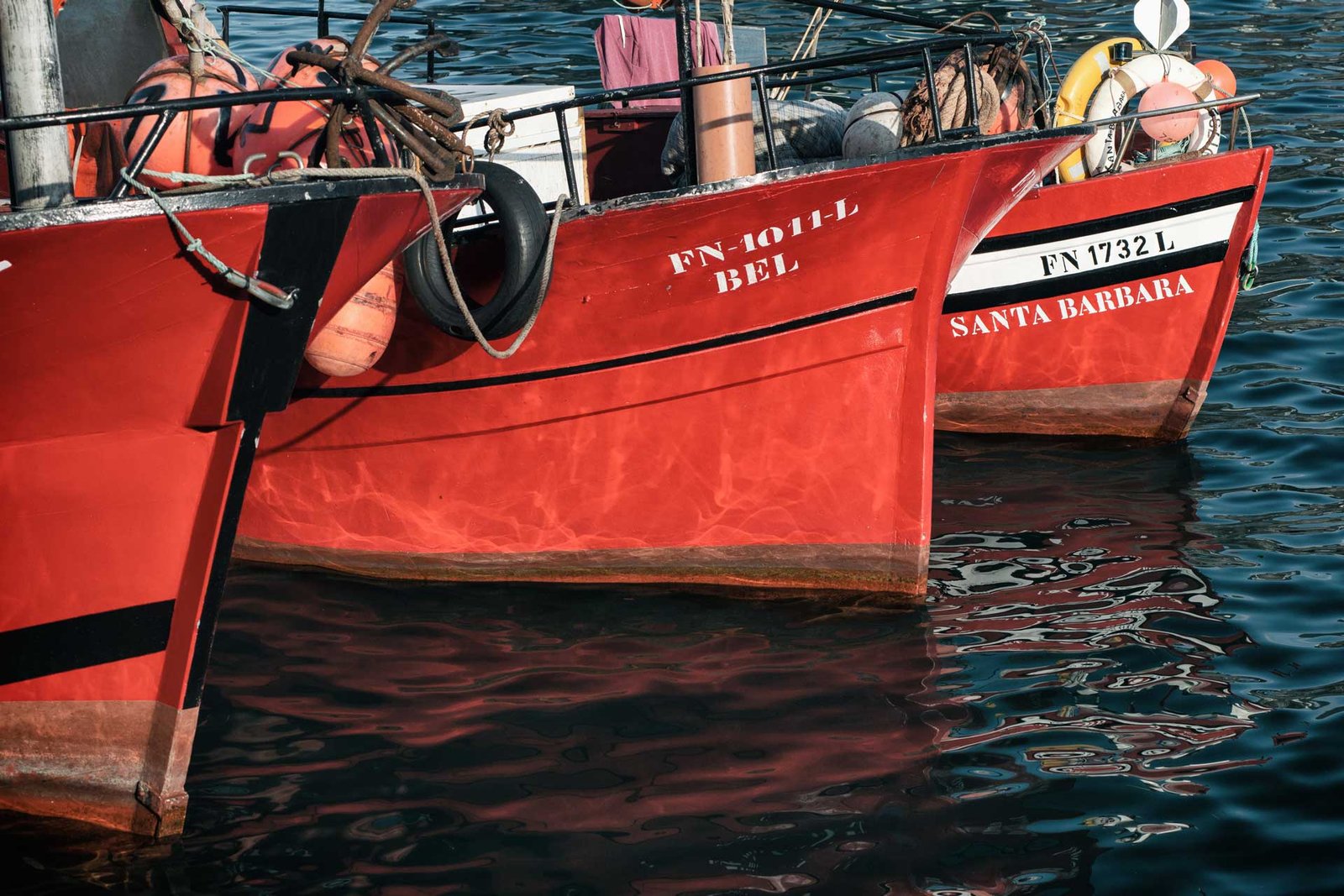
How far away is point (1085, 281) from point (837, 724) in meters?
3.85

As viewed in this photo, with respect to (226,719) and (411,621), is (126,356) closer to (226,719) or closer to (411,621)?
(226,719)

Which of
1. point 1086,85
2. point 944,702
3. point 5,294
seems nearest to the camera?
point 5,294

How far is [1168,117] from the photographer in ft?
26.6

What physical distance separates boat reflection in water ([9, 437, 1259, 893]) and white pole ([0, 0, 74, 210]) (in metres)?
2.15

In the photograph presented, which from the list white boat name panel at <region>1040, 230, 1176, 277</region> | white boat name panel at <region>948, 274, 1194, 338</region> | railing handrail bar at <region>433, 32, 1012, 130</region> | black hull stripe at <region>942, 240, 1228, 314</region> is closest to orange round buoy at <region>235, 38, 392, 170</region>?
railing handrail bar at <region>433, 32, 1012, 130</region>

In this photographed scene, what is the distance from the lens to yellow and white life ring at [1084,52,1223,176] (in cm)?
832

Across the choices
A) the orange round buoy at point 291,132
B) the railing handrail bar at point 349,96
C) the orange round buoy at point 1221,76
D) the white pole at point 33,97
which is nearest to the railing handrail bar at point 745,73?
the railing handrail bar at point 349,96

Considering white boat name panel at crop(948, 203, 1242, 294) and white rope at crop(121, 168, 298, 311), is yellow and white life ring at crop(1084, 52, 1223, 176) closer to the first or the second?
white boat name panel at crop(948, 203, 1242, 294)

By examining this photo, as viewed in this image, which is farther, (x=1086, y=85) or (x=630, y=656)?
(x=1086, y=85)

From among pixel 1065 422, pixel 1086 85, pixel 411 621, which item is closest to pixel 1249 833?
pixel 411 621

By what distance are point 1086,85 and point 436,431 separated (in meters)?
4.29

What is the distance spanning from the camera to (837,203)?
6.10 metres

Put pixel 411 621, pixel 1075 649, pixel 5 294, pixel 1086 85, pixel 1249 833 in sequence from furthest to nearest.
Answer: pixel 1086 85 < pixel 411 621 < pixel 1075 649 < pixel 1249 833 < pixel 5 294

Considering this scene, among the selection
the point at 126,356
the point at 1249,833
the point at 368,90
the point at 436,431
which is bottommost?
the point at 1249,833
